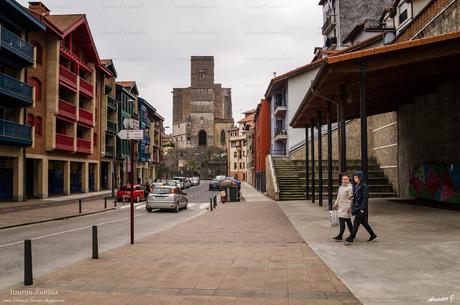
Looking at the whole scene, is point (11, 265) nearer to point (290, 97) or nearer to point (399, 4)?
point (399, 4)

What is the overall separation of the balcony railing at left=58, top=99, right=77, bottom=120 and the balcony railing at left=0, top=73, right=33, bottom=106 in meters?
5.41

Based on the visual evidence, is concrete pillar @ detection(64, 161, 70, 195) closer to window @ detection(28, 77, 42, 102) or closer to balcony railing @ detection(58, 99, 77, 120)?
balcony railing @ detection(58, 99, 77, 120)

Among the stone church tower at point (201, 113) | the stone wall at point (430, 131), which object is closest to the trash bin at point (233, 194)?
the stone wall at point (430, 131)

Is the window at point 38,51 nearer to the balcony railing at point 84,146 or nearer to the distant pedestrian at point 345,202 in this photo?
the balcony railing at point 84,146

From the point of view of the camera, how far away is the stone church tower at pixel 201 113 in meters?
122

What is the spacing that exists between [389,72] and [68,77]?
28.9 metres

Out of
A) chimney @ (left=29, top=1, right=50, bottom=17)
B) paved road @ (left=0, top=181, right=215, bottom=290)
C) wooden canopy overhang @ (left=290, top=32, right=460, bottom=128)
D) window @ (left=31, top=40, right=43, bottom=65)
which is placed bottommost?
paved road @ (left=0, top=181, right=215, bottom=290)

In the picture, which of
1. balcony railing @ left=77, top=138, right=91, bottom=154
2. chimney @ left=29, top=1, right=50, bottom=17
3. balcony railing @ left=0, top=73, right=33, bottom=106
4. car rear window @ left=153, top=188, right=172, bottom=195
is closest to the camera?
car rear window @ left=153, top=188, right=172, bottom=195

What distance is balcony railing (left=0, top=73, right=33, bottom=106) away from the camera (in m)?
25.7

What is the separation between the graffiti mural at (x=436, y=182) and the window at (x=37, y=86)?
26528 millimetres

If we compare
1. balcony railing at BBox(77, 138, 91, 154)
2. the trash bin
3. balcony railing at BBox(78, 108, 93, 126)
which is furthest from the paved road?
balcony railing at BBox(78, 108, 93, 126)

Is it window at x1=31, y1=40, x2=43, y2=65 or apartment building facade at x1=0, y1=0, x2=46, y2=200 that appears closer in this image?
apartment building facade at x1=0, y1=0, x2=46, y2=200

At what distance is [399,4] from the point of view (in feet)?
98.2

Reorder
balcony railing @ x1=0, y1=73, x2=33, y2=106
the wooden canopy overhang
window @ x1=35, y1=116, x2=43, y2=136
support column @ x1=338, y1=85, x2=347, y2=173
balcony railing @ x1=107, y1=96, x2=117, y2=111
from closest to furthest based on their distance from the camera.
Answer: the wooden canopy overhang, support column @ x1=338, y1=85, x2=347, y2=173, balcony railing @ x1=0, y1=73, x2=33, y2=106, window @ x1=35, y1=116, x2=43, y2=136, balcony railing @ x1=107, y1=96, x2=117, y2=111
